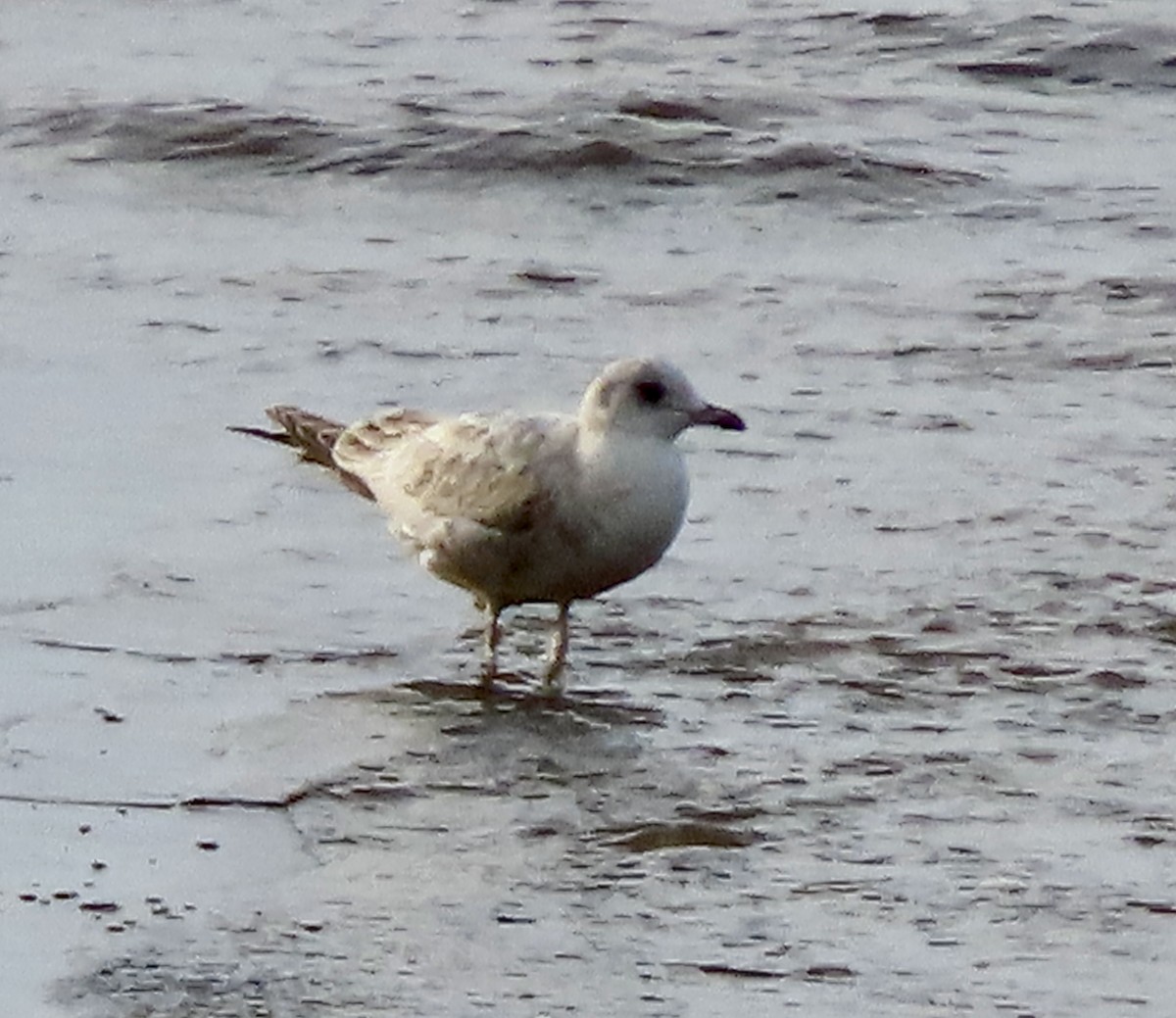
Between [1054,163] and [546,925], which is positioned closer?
[546,925]

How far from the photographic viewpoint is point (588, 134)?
10.5 m

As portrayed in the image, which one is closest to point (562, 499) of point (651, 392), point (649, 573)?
point (651, 392)

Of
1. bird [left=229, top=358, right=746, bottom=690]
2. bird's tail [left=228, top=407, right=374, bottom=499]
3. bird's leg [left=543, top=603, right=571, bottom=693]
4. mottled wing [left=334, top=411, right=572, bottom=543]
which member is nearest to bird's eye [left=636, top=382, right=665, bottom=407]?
bird [left=229, top=358, right=746, bottom=690]

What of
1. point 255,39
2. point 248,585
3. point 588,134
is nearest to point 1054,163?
point 588,134

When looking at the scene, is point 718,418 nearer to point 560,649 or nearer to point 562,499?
point 562,499

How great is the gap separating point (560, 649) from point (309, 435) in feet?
3.65

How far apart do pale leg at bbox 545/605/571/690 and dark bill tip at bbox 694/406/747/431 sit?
413 millimetres

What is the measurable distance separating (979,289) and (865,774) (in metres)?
3.68

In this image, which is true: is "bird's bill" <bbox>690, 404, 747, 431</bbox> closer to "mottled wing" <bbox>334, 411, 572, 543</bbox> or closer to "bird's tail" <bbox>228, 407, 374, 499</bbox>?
"mottled wing" <bbox>334, 411, 572, 543</bbox>

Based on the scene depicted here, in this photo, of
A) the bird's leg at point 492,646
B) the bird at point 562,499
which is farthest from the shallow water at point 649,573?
the bird at point 562,499

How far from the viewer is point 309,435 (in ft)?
22.6

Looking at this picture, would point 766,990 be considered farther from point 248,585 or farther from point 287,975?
point 248,585

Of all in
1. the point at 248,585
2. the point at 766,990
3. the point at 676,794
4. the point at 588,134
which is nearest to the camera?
the point at 766,990

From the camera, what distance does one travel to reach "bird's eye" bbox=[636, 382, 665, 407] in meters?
5.98
